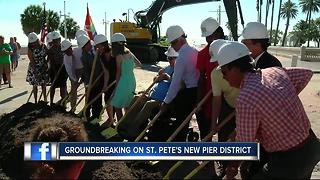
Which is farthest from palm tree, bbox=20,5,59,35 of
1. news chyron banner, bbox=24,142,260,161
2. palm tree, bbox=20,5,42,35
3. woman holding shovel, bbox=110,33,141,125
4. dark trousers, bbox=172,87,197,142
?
news chyron banner, bbox=24,142,260,161

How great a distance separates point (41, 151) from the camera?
2.48 metres

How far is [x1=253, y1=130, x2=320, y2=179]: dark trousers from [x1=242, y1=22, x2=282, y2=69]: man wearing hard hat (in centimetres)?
127

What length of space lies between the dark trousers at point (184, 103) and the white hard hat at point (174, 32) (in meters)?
0.68

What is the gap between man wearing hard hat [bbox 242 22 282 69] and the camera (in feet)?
13.8

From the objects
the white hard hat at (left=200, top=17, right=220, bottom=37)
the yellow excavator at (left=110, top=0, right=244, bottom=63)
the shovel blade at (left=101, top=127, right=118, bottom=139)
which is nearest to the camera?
the white hard hat at (left=200, top=17, right=220, bottom=37)

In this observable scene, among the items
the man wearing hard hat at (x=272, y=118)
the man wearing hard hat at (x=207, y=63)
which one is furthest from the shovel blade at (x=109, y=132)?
the man wearing hard hat at (x=272, y=118)

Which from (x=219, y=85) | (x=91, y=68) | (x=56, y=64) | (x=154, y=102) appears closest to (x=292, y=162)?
(x=219, y=85)

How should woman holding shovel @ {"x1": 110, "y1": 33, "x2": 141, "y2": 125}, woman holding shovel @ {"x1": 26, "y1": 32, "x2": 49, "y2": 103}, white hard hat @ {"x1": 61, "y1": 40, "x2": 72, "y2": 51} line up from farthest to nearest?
woman holding shovel @ {"x1": 26, "y1": 32, "x2": 49, "y2": 103}
white hard hat @ {"x1": 61, "y1": 40, "x2": 72, "y2": 51}
woman holding shovel @ {"x1": 110, "y1": 33, "x2": 141, "y2": 125}

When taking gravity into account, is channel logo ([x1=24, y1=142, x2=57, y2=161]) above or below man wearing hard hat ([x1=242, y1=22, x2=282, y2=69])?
below

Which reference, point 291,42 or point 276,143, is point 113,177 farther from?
point 291,42

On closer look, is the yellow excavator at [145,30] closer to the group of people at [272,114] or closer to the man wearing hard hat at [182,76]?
the man wearing hard hat at [182,76]

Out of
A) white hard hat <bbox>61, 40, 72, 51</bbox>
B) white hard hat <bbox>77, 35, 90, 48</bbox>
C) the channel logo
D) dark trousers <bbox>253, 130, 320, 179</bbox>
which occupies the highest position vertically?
white hard hat <bbox>77, 35, 90, 48</bbox>

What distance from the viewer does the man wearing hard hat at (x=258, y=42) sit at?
4.19 meters

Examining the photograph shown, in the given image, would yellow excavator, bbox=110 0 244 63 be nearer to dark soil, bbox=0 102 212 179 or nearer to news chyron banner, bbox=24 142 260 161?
dark soil, bbox=0 102 212 179
